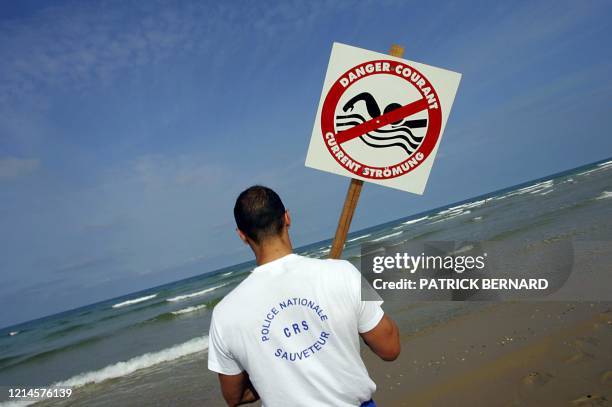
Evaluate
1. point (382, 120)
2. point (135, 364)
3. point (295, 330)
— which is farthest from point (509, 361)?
point (135, 364)

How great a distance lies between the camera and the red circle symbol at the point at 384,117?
1.97 meters

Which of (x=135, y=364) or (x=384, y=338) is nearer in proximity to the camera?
(x=384, y=338)

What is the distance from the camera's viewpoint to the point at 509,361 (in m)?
5.07

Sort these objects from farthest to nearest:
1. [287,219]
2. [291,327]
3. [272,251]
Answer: [287,219] → [272,251] → [291,327]

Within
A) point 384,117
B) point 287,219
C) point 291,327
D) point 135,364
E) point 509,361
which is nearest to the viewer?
point 291,327

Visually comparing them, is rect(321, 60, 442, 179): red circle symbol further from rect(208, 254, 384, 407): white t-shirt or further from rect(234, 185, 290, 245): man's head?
rect(208, 254, 384, 407): white t-shirt

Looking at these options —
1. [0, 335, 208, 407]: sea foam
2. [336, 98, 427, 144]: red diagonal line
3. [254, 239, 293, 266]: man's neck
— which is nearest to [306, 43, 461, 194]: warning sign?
[336, 98, 427, 144]: red diagonal line

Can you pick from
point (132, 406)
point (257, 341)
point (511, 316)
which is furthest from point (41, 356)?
point (257, 341)

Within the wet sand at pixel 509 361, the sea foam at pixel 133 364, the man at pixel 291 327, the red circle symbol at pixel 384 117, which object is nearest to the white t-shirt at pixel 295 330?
the man at pixel 291 327

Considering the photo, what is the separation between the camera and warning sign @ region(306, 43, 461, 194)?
1.97 meters

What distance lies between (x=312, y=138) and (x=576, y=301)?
6.86m

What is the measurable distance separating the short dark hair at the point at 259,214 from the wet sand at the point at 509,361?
11.9ft

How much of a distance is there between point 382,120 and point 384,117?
0.05 feet

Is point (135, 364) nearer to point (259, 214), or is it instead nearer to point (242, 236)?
point (242, 236)
